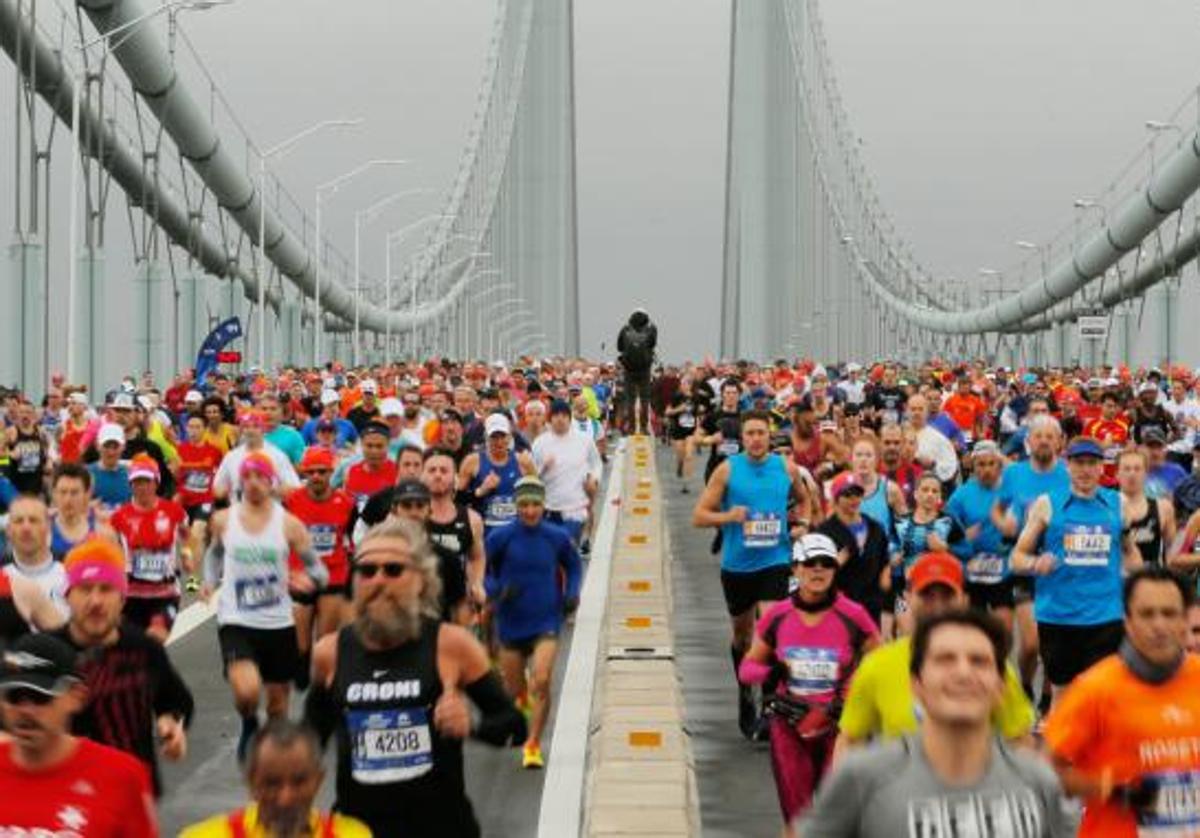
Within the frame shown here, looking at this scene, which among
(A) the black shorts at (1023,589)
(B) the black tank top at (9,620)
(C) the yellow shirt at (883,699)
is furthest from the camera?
(A) the black shorts at (1023,589)

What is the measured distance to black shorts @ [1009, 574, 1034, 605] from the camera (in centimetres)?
1305

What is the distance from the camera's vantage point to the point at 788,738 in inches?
372

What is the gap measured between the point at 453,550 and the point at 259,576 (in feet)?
3.60

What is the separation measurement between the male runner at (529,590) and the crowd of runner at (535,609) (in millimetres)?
19

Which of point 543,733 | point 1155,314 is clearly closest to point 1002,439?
point 543,733

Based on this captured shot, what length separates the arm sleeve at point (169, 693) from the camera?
8.05 metres

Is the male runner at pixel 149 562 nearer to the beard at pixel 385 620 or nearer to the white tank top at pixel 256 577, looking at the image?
the white tank top at pixel 256 577

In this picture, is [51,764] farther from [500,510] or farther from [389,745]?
[500,510]

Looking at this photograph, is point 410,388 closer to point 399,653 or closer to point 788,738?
point 788,738

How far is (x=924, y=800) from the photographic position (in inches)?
181

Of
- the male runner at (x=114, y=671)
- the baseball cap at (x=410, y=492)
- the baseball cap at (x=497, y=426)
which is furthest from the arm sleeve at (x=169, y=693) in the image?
the baseball cap at (x=497, y=426)

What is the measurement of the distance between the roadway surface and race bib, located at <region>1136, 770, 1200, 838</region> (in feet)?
13.5

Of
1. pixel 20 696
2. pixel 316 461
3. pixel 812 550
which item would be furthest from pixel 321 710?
pixel 316 461

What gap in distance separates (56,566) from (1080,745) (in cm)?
464
